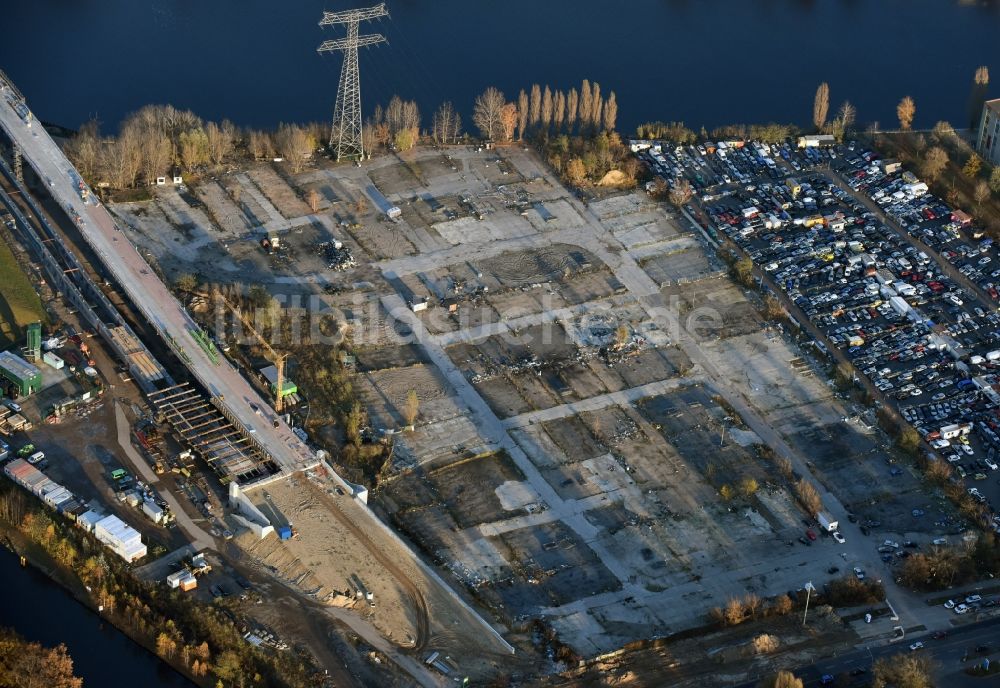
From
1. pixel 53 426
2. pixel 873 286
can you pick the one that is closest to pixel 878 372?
pixel 873 286

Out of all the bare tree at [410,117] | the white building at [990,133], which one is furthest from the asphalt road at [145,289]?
the white building at [990,133]

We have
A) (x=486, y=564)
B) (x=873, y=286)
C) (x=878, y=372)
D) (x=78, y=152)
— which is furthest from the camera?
(x=78, y=152)

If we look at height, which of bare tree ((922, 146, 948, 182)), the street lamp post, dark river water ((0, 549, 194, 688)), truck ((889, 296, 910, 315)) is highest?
bare tree ((922, 146, 948, 182))

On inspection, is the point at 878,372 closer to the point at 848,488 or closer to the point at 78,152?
the point at 848,488

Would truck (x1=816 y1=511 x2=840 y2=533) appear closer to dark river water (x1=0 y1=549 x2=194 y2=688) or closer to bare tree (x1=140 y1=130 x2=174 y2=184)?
dark river water (x1=0 y1=549 x2=194 y2=688)

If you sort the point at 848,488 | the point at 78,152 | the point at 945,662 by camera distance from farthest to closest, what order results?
the point at 78,152 → the point at 848,488 → the point at 945,662

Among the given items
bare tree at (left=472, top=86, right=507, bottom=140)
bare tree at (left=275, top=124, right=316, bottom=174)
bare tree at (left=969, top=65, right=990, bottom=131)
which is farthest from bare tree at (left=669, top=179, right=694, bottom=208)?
bare tree at (left=275, top=124, right=316, bottom=174)

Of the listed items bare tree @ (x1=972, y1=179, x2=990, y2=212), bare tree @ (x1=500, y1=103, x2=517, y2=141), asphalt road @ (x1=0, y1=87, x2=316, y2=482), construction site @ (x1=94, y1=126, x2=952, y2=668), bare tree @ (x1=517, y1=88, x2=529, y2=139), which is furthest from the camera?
bare tree @ (x1=517, y1=88, x2=529, y2=139)

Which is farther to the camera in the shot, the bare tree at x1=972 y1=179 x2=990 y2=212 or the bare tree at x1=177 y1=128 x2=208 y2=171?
the bare tree at x1=177 y1=128 x2=208 y2=171
